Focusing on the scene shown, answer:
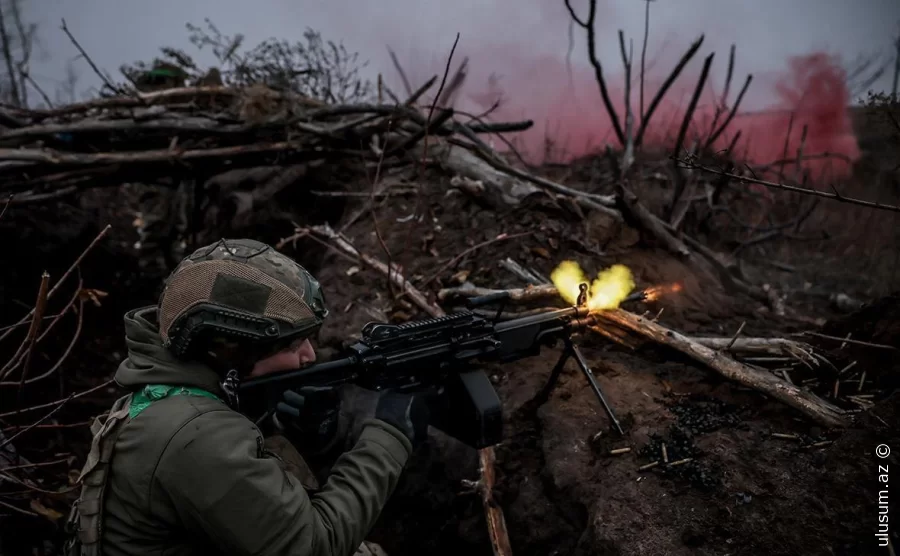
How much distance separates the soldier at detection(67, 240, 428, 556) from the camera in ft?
5.19

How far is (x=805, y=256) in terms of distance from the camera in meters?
10.3

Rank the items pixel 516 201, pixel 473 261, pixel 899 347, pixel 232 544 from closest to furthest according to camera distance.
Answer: pixel 232 544 < pixel 899 347 < pixel 473 261 < pixel 516 201

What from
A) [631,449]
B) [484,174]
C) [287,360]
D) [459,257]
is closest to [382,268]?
[459,257]

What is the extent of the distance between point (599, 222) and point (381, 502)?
3.41 meters

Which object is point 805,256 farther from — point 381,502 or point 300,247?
point 381,502

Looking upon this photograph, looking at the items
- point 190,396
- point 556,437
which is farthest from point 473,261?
point 190,396

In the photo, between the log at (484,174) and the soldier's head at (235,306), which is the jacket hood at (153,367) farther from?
the log at (484,174)

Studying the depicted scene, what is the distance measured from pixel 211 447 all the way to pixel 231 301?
50 cm

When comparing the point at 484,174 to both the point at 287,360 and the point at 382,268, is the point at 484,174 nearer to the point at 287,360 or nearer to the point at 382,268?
the point at 382,268

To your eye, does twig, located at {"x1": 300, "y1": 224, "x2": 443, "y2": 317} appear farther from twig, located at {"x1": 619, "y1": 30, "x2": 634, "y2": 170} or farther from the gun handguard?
twig, located at {"x1": 619, "y1": 30, "x2": 634, "y2": 170}

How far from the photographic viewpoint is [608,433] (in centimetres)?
280

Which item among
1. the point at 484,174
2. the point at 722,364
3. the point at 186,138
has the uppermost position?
the point at 186,138

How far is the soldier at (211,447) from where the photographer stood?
5.19 ft

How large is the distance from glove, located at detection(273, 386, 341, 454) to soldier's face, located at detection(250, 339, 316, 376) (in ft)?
0.45
